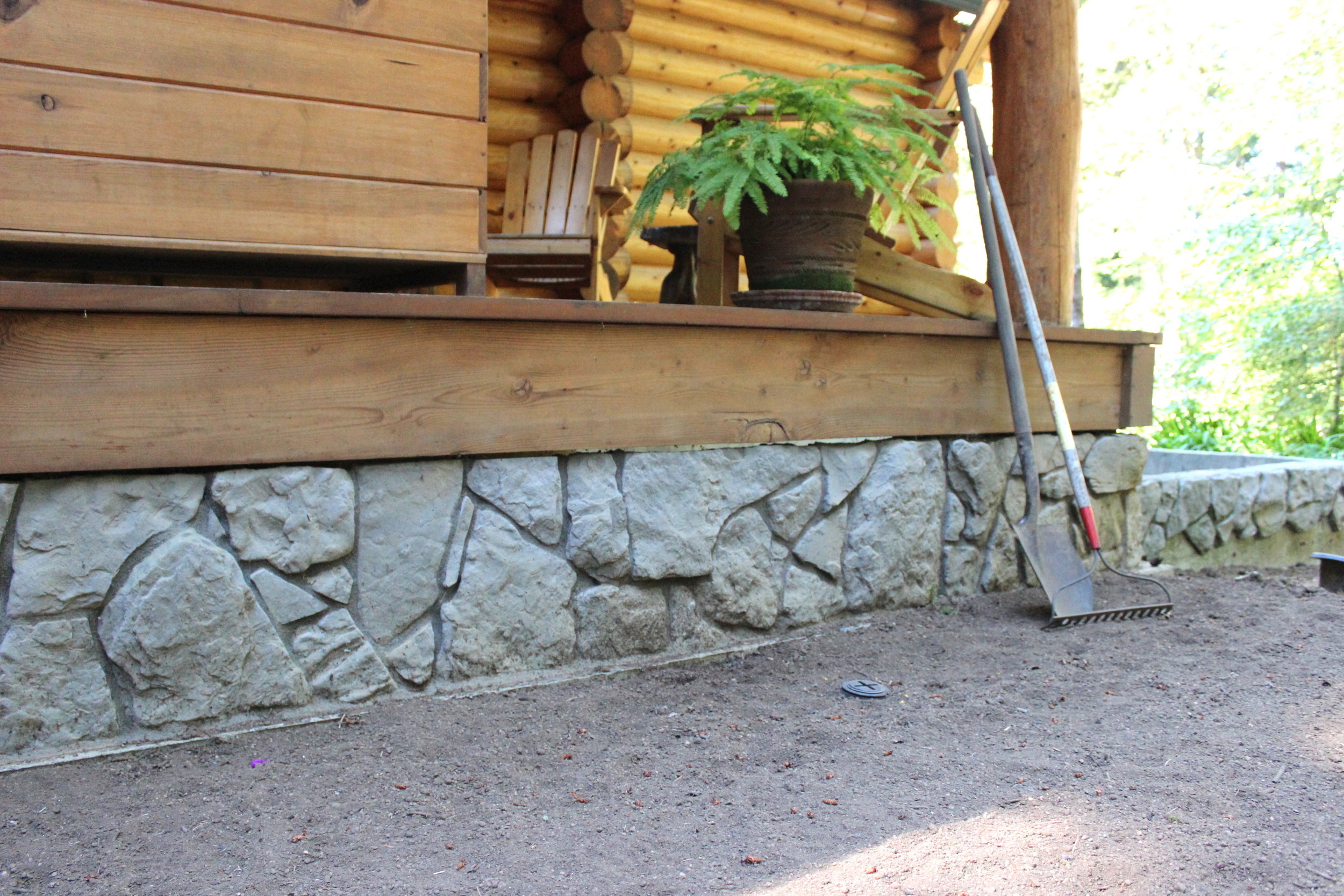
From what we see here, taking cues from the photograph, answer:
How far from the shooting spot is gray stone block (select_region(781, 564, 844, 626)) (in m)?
3.01

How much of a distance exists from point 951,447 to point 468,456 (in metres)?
1.69

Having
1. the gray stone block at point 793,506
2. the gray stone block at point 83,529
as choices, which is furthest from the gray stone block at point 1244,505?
the gray stone block at point 83,529

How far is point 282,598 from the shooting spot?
2.26 metres

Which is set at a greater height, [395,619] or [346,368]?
[346,368]

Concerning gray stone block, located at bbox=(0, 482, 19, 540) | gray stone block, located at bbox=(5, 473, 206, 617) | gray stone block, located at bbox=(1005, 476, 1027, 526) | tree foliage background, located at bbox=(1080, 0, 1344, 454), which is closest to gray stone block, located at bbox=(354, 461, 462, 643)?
gray stone block, located at bbox=(5, 473, 206, 617)

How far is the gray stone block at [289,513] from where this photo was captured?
2.20m

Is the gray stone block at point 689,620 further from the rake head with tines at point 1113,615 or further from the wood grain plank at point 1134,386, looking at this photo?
the wood grain plank at point 1134,386

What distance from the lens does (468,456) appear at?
251cm

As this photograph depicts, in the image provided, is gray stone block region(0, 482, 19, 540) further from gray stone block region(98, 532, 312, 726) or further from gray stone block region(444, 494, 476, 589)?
gray stone block region(444, 494, 476, 589)

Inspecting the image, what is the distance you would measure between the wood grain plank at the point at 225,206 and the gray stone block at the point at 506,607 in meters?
0.70

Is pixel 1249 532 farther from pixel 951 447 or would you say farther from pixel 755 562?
pixel 755 562

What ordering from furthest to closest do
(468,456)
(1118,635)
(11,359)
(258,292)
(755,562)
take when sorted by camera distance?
(1118,635) → (755,562) → (468,456) → (258,292) → (11,359)

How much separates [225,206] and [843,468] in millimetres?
1841

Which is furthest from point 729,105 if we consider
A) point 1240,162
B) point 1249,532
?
point 1240,162
